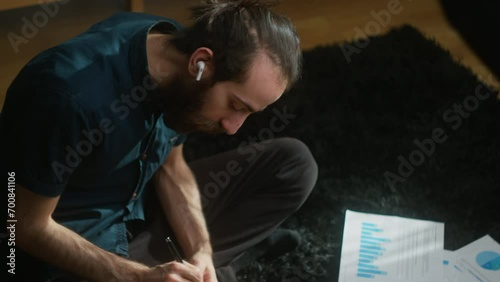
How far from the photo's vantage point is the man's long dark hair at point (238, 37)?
998 mm

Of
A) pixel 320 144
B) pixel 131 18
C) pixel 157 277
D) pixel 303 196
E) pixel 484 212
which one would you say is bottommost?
pixel 484 212

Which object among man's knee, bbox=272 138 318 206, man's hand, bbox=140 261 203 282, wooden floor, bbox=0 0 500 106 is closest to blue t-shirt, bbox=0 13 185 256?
man's hand, bbox=140 261 203 282

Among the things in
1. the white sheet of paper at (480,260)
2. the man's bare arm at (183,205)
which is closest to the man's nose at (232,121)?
the man's bare arm at (183,205)

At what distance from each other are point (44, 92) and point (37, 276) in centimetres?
36

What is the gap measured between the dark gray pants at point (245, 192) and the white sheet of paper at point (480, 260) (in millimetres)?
393

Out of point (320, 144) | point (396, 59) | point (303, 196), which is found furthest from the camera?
point (396, 59)

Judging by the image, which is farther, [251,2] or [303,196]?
[303,196]

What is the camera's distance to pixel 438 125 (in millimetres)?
1802

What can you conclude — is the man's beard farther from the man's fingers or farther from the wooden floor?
the wooden floor

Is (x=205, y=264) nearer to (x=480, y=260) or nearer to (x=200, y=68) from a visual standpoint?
(x=200, y=68)

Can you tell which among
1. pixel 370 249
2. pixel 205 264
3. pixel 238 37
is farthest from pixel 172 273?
A: pixel 370 249

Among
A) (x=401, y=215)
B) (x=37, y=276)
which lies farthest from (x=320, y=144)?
(x=37, y=276)

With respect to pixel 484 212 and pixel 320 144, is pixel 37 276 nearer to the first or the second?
pixel 320 144

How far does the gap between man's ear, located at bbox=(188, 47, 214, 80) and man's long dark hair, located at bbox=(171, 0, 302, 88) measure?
0.01 m
